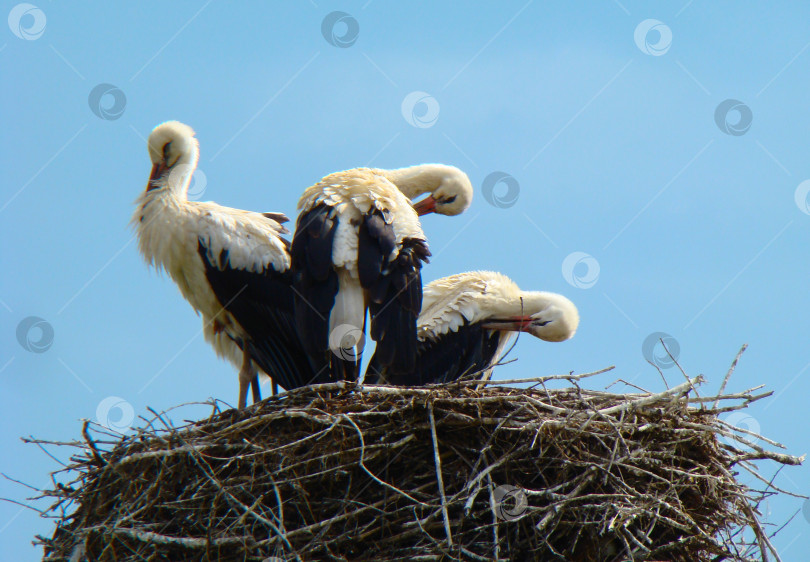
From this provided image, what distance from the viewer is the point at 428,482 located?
3.33 meters

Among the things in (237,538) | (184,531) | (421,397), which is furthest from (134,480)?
(421,397)

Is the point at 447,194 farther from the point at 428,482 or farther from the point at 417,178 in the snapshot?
the point at 428,482

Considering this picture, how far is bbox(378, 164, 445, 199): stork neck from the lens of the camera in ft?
17.3

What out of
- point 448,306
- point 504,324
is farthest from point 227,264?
point 504,324

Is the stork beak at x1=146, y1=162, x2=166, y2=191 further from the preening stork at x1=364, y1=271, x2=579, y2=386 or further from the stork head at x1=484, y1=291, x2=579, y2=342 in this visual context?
the stork head at x1=484, y1=291, x2=579, y2=342

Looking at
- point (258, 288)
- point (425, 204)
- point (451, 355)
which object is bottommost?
point (451, 355)

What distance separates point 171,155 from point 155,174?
4.9 inches

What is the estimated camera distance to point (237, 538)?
3.13 meters

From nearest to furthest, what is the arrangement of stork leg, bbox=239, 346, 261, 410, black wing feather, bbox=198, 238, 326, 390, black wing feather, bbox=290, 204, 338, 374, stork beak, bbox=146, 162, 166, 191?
black wing feather, bbox=290, 204, 338, 374
black wing feather, bbox=198, 238, 326, 390
stork leg, bbox=239, 346, 261, 410
stork beak, bbox=146, 162, 166, 191

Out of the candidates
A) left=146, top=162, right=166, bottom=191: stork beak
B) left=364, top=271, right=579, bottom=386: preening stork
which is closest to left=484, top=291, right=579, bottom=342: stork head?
left=364, top=271, right=579, bottom=386: preening stork

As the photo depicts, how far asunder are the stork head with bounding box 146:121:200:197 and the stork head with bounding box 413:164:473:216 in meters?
1.22

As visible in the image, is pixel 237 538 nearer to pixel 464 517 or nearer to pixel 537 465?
pixel 464 517

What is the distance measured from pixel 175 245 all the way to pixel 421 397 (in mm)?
1853

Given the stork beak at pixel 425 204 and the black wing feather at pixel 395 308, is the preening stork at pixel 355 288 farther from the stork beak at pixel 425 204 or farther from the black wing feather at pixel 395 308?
the stork beak at pixel 425 204
